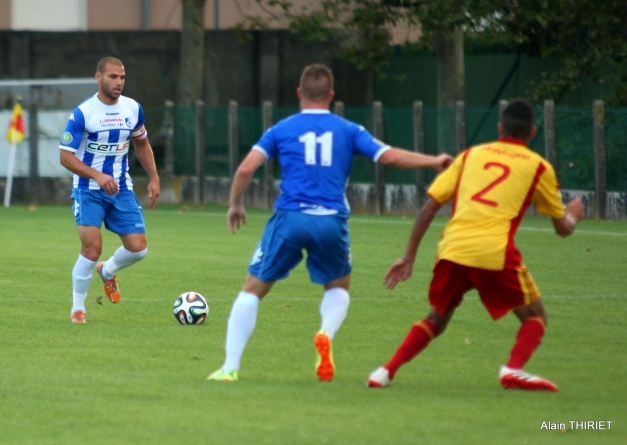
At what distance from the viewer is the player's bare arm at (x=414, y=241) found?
627 centimetres

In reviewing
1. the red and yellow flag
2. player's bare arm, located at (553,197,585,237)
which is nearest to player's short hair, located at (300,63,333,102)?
player's bare arm, located at (553,197,585,237)

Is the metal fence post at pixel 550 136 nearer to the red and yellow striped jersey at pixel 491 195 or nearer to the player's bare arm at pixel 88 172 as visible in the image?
the player's bare arm at pixel 88 172

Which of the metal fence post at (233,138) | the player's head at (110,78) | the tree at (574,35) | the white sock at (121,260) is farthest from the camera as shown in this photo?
the metal fence post at (233,138)

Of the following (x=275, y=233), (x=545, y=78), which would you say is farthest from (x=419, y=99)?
(x=275, y=233)

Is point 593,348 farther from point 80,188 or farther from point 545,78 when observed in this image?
point 545,78

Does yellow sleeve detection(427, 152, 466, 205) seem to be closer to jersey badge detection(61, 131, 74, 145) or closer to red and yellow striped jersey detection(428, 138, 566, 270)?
red and yellow striped jersey detection(428, 138, 566, 270)

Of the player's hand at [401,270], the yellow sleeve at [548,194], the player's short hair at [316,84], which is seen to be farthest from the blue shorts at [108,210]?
the yellow sleeve at [548,194]

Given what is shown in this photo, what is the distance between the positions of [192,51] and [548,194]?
64.8 ft

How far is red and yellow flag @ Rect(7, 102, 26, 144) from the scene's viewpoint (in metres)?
24.1

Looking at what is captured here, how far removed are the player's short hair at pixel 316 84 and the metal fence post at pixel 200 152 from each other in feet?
59.3

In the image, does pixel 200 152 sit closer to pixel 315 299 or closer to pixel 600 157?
pixel 600 157

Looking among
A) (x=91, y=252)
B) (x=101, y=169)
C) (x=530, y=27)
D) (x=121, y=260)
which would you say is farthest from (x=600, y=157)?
(x=91, y=252)

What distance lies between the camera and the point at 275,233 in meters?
6.67

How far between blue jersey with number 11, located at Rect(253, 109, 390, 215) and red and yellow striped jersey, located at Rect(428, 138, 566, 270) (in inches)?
19.9
